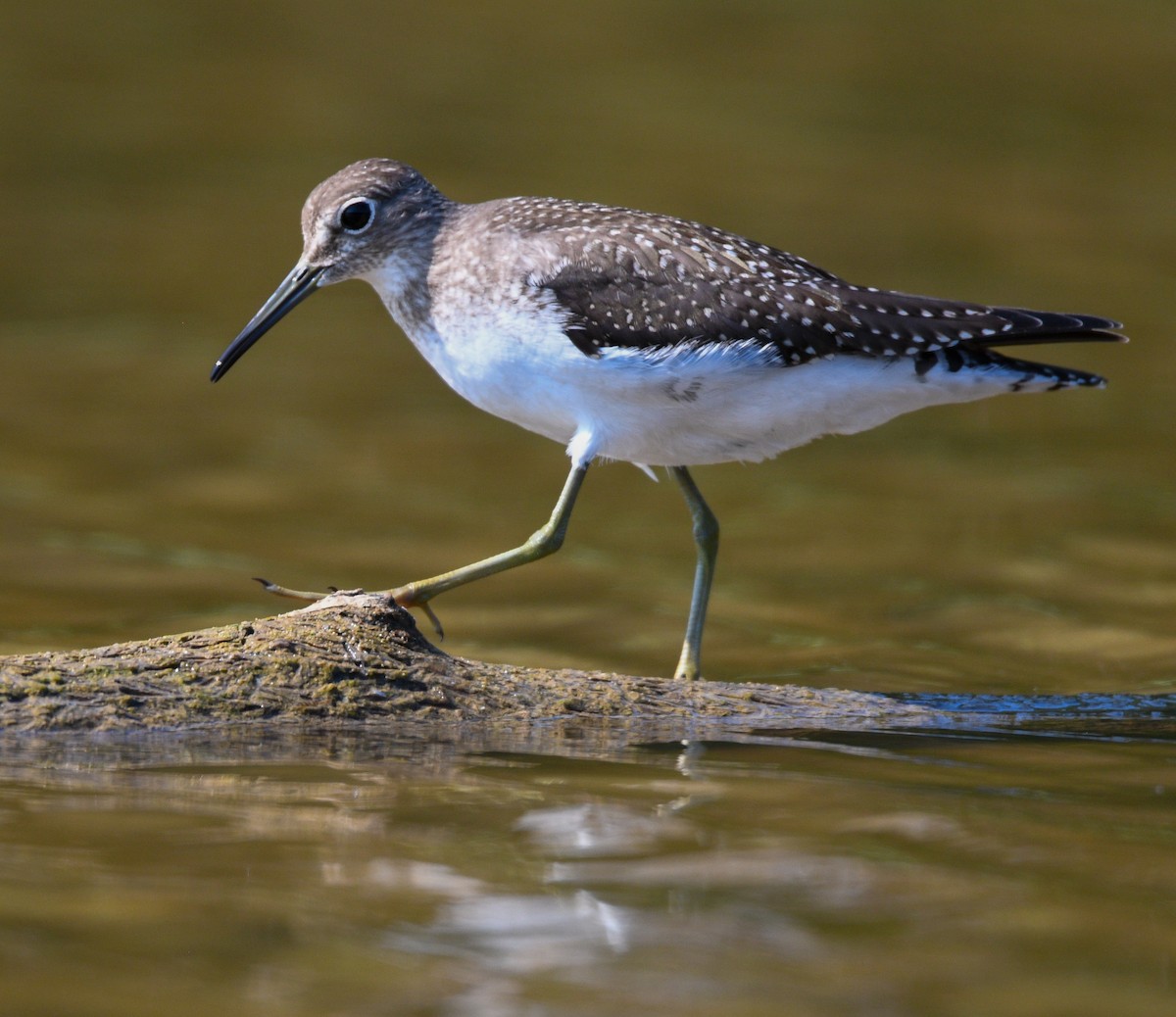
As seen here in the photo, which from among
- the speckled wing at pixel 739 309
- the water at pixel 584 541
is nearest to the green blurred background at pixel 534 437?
the water at pixel 584 541

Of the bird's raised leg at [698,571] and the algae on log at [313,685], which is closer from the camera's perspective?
the algae on log at [313,685]

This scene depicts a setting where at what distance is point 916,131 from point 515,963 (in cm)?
1641

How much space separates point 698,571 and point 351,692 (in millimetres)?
3039

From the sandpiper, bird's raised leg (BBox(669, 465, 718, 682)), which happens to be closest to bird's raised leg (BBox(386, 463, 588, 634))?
the sandpiper

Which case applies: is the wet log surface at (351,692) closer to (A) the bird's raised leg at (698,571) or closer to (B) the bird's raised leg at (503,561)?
(B) the bird's raised leg at (503,561)

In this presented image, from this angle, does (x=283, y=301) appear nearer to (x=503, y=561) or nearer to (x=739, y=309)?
(x=503, y=561)

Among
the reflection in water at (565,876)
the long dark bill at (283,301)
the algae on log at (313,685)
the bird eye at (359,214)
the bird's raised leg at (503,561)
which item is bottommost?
the reflection in water at (565,876)

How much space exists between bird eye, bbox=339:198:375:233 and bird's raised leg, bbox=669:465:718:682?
201 cm

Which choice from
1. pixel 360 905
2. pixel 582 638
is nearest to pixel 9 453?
pixel 582 638

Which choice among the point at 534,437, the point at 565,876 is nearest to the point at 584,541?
the point at 534,437

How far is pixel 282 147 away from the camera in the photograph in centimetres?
1817

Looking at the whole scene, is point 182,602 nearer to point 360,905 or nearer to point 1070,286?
point 360,905

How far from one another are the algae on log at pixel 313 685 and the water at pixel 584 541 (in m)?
0.18

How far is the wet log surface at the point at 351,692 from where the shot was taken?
20.0 ft
